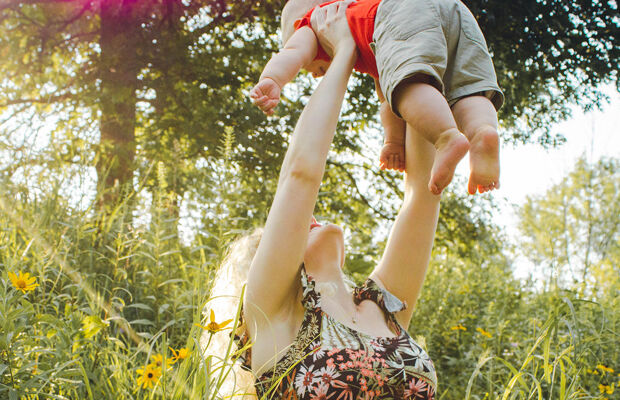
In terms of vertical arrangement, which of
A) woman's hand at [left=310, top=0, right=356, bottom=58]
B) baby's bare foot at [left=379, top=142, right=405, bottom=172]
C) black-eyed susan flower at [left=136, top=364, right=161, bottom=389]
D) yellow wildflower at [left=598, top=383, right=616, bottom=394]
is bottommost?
black-eyed susan flower at [left=136, top=364, right=161, bottom=389]

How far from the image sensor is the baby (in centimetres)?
130

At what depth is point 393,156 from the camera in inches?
72.6

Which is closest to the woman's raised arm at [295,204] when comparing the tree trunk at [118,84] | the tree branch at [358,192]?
the tree trunk at [118,84]

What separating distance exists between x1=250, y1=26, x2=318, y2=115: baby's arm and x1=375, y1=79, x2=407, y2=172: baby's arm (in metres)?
0.31

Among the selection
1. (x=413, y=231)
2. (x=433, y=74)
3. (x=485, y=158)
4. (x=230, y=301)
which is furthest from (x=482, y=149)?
(x=230, y=301)

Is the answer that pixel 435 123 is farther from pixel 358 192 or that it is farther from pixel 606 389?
pixel 358 192

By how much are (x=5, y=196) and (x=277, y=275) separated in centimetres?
175

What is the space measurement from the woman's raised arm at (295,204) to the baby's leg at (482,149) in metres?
0.41

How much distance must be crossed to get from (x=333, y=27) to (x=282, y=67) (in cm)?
28

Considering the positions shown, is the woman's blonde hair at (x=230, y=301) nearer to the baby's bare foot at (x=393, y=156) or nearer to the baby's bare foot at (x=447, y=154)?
the baby's bare foot at (x=393, y=156)

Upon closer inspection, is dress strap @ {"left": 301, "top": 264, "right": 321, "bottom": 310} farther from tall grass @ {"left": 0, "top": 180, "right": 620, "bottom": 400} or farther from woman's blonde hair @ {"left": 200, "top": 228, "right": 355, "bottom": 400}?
tall grass @ {"left": 0, "top": 180, "right": 620, "bottom": 400}

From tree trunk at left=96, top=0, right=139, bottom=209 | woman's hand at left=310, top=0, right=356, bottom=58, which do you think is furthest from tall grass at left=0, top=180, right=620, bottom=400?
tree trunk at left=96, top=0, right=139, bottom=209

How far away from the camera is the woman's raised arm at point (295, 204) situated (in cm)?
149

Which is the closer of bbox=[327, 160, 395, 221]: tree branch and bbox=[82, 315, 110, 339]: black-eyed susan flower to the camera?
bbox=[82, 315, 110, 339]: black-eyed susan flower
